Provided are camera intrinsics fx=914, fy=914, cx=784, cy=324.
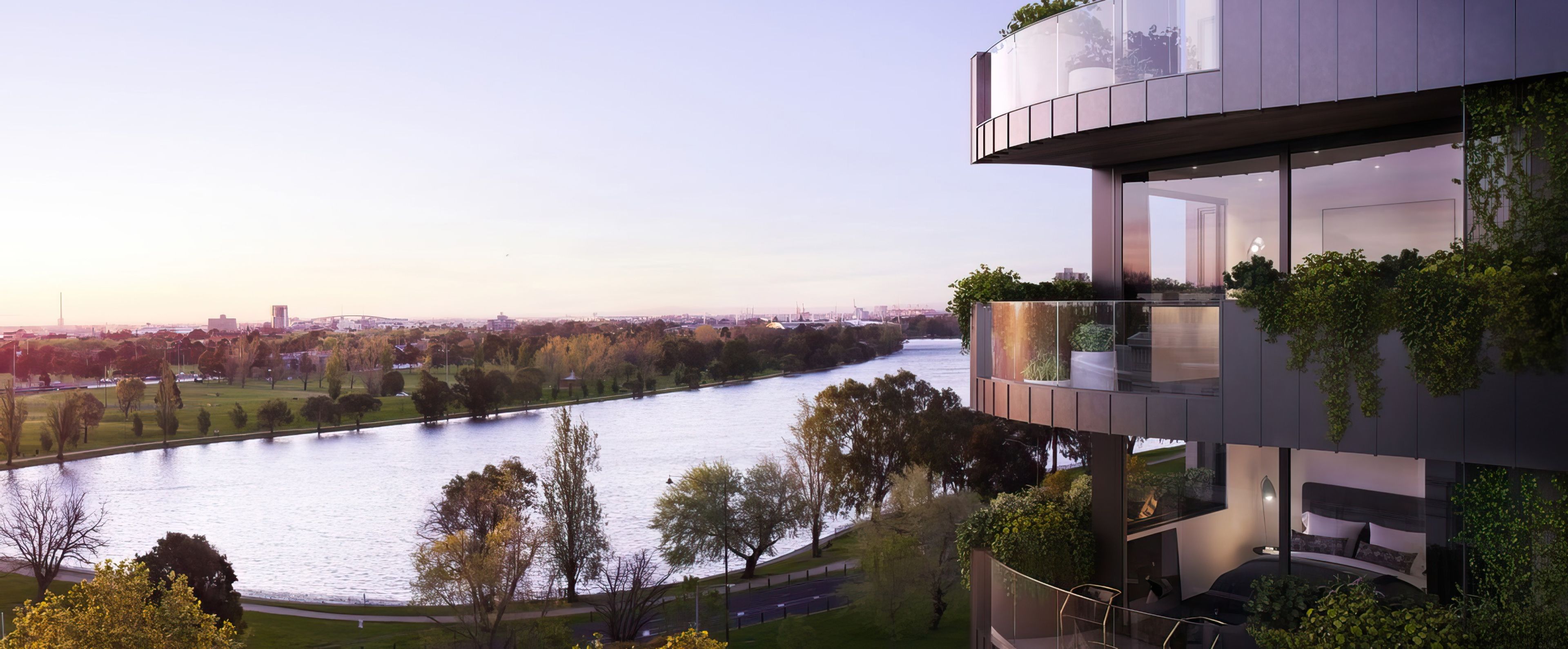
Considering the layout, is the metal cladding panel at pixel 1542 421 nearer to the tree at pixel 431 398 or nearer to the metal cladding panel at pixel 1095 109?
the metal cladding panel at pixel 1095 109

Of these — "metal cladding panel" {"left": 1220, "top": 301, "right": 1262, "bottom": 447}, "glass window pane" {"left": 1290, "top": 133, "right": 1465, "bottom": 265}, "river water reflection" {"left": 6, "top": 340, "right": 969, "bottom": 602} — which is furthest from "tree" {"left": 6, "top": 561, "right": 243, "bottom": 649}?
"river water reflection" {"left": 6, "top": 340, "right": 969, "bottom": 602}

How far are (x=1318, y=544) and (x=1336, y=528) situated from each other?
228 mm

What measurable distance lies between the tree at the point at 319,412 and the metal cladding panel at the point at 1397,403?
75.6 metres

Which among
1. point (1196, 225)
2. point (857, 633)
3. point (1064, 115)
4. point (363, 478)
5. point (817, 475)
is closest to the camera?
point (1064, 115)

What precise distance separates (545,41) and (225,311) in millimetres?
45851

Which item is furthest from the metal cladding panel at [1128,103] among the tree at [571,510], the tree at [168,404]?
the tree at [168,404]

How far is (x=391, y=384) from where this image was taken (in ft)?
252

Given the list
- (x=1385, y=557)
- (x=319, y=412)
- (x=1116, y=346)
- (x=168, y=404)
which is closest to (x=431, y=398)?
(x=319, y=412)

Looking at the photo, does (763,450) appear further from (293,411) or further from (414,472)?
(293,411)

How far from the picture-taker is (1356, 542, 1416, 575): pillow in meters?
8.27

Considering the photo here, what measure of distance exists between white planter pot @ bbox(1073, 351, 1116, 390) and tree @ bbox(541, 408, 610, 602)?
105 feet

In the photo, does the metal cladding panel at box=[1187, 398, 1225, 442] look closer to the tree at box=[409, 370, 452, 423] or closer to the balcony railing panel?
the balcony railing panel

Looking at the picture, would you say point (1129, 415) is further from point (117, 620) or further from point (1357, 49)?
point (117, 620)

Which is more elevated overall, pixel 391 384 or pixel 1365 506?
pixel 1365 506
